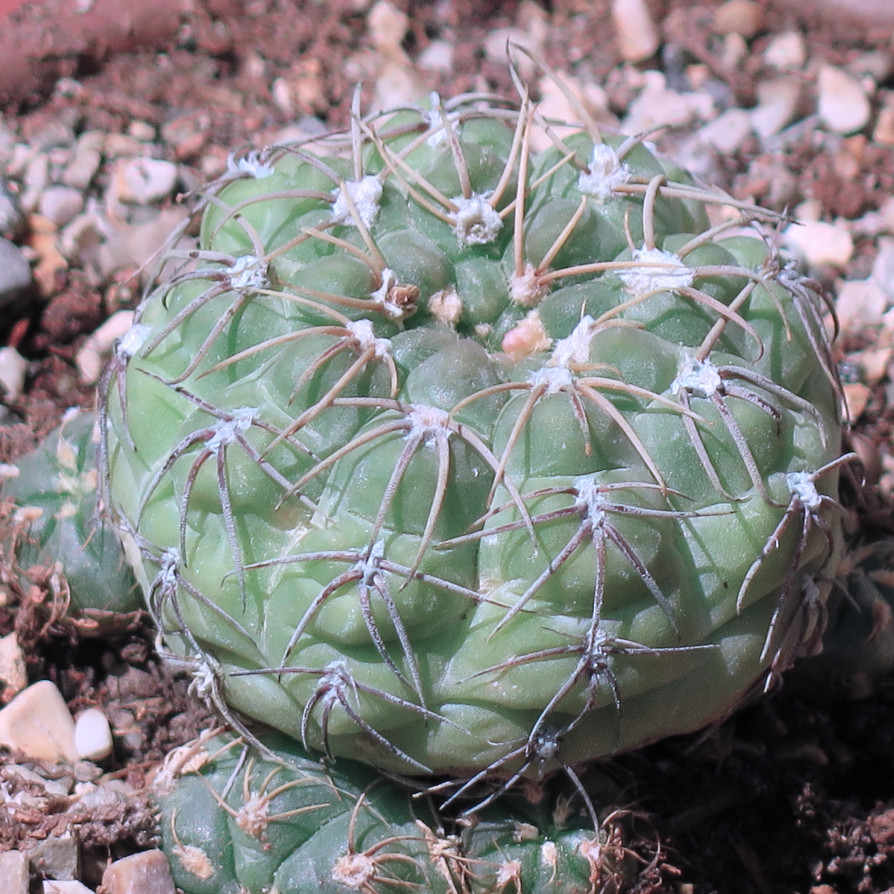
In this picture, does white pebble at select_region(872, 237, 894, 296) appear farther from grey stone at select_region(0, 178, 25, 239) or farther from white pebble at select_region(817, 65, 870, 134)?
grey stone at select_region(0, 178, 25, 239)

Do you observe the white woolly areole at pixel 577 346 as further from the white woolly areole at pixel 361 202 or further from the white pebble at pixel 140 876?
the white pebble at pixel 140 876

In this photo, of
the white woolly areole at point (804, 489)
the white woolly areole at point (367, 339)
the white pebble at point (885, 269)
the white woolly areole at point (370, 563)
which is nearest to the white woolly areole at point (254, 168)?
the white woolly areole at point (367, 339)

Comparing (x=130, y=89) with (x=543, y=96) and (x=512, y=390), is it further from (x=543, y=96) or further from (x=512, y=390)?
(x=512, y=390)

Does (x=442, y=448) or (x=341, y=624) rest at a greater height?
(x=442, y=448)

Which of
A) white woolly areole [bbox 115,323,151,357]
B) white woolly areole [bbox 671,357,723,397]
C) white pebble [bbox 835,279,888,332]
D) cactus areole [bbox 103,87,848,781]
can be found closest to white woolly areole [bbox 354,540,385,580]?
cactus areole [bbox 103,87,848,781]

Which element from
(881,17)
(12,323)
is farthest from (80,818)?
(881,17)

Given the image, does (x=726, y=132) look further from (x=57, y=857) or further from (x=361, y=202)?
(x=57, y=857)
